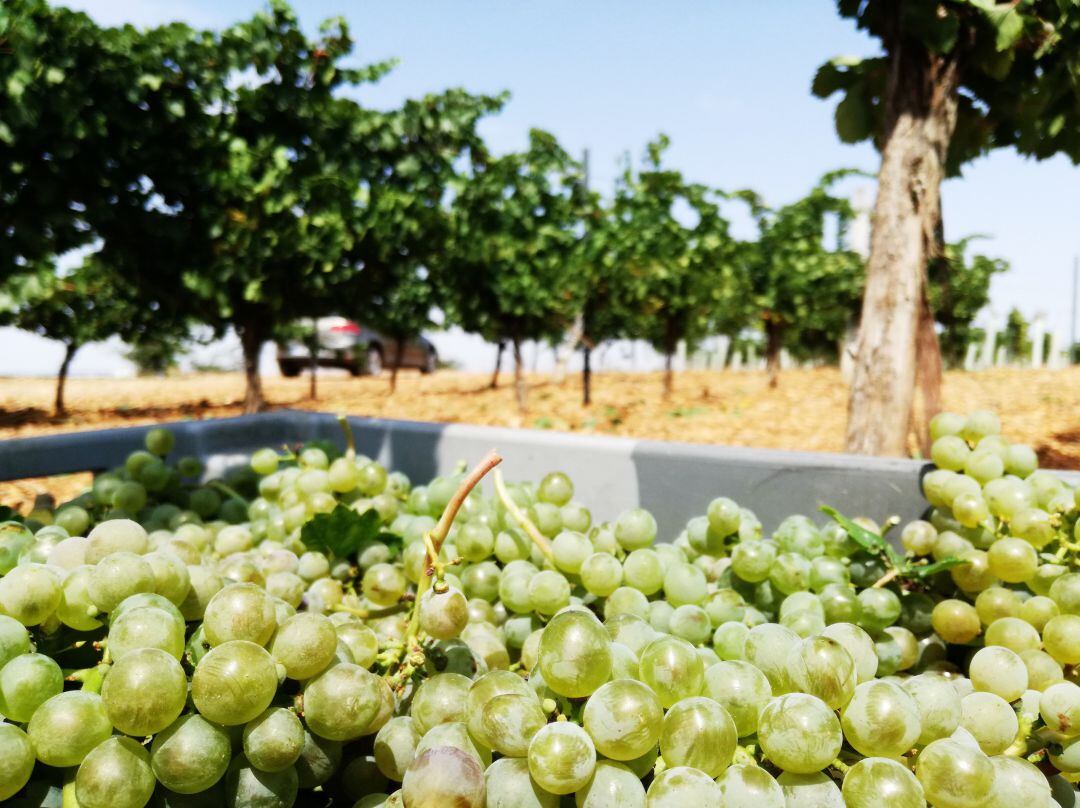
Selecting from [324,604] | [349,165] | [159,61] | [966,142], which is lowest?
[324,604]

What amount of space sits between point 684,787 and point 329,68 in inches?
310

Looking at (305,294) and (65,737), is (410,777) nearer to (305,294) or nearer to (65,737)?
(65,737)

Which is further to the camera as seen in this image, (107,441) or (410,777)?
(107,441)

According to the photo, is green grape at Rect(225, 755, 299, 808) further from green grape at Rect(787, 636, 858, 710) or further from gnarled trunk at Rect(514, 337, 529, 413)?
gnarled trunk at Rect(514, 337, 529, 413)

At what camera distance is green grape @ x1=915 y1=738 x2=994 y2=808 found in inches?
27.9

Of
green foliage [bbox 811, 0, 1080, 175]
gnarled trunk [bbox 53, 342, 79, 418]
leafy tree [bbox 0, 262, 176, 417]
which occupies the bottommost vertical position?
gnarled trunk [bbox 53, 342, 79, 418]

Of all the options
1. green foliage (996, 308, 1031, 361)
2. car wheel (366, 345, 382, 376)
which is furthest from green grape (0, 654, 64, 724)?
green foliage (996, 308, 1031, 361)

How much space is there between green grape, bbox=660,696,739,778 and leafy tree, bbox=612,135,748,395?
9287 millimetres

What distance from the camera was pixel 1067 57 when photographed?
2432 mm

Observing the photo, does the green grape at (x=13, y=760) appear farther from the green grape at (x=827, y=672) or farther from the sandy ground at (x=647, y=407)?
the sandy ground at (x=647, y=407)

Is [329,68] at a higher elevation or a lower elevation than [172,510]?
higher

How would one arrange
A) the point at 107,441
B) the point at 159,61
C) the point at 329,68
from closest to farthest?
the point at 107,441 < the point at 159,61 < the point at 329,68

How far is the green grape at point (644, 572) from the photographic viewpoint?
1145mm

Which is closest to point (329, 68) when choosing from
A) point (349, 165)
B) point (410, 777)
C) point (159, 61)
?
point (349, 165)
